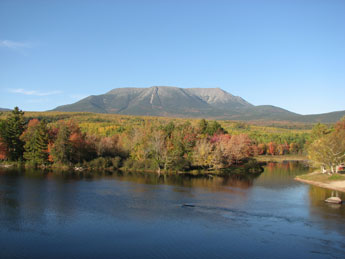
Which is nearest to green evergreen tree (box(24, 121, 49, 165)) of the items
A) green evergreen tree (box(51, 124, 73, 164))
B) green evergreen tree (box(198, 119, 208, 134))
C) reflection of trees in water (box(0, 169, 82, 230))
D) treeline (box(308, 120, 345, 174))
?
green evergreen tree (box(51, 124, 73, 164))

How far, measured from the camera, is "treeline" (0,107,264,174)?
74375 mm

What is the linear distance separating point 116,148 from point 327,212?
56.8 meters

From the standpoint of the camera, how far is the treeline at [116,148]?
244 ft

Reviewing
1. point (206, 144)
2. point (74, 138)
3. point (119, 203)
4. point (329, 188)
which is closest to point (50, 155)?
point (74, 138)

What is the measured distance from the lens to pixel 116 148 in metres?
83.0

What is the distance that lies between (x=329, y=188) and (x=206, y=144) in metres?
29.5

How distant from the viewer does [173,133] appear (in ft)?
263

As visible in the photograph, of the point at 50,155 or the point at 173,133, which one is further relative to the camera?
the point at 173,133

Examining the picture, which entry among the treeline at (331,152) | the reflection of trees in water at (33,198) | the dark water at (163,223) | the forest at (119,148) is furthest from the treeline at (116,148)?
the dark water at (163,223)

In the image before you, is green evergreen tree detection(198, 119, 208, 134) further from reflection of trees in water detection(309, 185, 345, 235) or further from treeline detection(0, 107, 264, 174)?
reflection of trees in water detection(309, 185, 345, 235)

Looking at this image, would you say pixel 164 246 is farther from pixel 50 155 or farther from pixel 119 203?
pixel 50 155

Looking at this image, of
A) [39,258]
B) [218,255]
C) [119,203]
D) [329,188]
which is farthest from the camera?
[329,188]

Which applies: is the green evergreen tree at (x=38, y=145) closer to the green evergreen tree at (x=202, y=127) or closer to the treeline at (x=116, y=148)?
the treeline at (x=116, y=148)

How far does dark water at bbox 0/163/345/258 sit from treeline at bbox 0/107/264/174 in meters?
23.6
